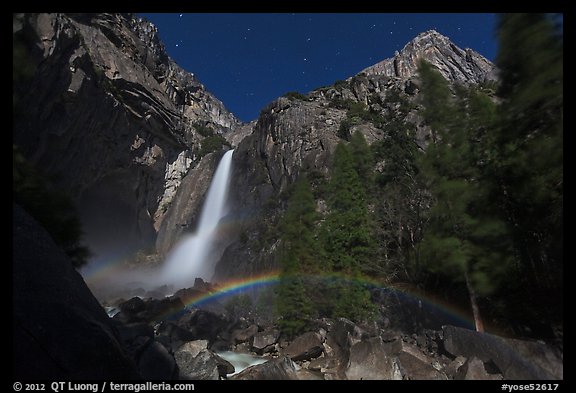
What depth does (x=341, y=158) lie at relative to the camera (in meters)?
27.4

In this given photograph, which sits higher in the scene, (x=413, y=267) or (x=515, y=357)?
(x=413, y=267)

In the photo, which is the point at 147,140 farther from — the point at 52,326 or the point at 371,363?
the point at 52,326

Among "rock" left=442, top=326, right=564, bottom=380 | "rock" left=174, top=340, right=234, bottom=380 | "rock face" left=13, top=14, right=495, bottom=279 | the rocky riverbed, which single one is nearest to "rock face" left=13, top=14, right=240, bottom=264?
"rock face" left=13, top=14, right=495, bottom=279

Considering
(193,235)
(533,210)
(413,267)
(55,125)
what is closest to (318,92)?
(193,235)

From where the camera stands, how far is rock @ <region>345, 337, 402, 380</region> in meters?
12.5

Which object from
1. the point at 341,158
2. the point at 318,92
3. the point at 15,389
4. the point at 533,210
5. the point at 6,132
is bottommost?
the point at 15,389

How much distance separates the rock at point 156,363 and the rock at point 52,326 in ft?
10.2

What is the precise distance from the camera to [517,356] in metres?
9.89

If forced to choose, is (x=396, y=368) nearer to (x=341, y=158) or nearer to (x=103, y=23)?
(x=341, y=158)

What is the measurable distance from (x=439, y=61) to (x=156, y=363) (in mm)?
109093

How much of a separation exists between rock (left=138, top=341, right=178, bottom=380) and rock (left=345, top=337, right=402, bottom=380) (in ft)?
21.6

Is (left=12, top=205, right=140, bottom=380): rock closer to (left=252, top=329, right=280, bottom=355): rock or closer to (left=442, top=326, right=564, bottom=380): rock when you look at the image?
(left=442, top=326, right=564, bottom=380): rock

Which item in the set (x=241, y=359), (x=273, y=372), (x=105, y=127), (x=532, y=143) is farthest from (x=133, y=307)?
(x=532, y=143)
